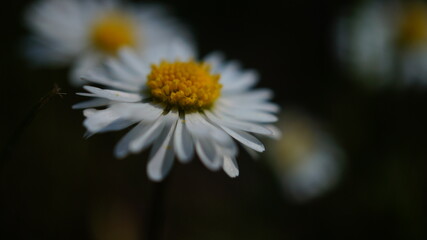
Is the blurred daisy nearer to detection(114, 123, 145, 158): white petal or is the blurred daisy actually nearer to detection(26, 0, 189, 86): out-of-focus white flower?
detection(114, 123, 145, 158): white petal

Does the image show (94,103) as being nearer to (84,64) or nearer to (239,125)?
(239,125)

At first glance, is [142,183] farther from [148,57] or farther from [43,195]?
[148,57]

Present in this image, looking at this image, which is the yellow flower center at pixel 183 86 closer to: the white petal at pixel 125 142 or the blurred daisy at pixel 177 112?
the blurred daisy at pixel 177 112

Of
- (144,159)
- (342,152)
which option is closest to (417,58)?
(342,152)

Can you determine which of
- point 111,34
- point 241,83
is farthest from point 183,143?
point 111,34

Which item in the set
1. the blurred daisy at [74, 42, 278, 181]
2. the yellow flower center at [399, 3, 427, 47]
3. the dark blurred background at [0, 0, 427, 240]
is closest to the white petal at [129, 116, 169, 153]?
the blurred daisy at [74, 42, 278, 181]

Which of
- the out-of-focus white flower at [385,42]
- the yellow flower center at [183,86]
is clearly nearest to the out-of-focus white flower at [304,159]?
the out-of-focus white flower at [385,42]
